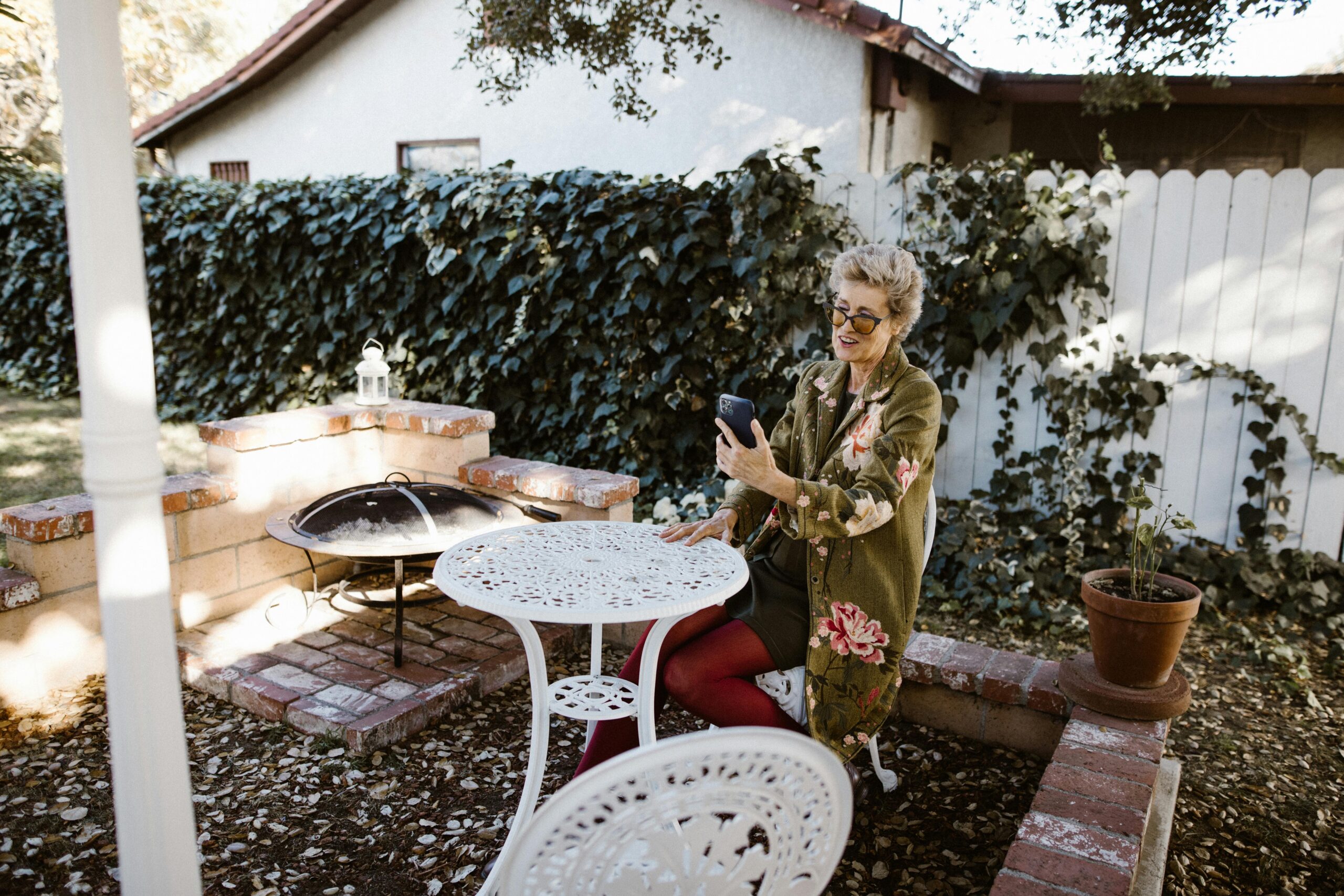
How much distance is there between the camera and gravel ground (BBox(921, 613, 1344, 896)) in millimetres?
2168

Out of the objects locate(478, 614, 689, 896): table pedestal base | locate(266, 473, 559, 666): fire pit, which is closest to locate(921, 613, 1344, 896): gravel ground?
locate(478, 614, 689, 896): table pedestal base

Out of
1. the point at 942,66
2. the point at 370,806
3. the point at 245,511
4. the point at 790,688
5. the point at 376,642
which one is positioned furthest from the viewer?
the point at 942,66

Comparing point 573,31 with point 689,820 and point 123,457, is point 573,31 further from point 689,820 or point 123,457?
→ point 689,820

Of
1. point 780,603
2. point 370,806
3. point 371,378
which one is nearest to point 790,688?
point 780,603

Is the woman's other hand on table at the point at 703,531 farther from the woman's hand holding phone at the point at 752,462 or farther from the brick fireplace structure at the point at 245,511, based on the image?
the brick fireplace structure at the point at 245,511

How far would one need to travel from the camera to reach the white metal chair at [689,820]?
97 cm

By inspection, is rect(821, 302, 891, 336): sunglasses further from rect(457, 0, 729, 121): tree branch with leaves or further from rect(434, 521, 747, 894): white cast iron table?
rect(457, 0, 729, 121): tree branch with leaves

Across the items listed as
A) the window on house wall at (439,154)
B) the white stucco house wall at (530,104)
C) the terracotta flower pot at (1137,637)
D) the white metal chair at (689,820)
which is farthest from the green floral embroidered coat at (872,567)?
the window on house wall at (439,154)

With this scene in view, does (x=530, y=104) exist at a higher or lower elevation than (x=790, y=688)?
higher

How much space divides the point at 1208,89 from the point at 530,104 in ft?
17.8

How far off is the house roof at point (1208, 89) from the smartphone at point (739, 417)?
5686 mm

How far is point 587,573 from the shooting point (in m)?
1.97

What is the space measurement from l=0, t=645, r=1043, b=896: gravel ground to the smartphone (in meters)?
1.03

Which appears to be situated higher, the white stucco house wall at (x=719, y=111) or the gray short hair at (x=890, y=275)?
the white stucco house wall at (x=719, y=111)
